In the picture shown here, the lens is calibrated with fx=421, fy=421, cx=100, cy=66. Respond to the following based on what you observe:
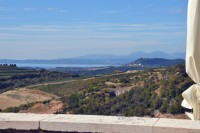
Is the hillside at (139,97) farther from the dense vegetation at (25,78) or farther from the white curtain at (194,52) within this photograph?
the dense vegetation at (25,78)

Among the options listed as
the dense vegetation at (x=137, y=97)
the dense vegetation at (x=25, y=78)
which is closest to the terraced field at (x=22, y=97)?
the dense vegetation at (x=25, y=78)

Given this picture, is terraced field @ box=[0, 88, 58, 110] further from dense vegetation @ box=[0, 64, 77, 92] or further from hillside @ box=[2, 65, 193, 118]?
hillside @ box=[2, 65, 193, 118]

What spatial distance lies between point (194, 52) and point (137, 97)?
1627cm

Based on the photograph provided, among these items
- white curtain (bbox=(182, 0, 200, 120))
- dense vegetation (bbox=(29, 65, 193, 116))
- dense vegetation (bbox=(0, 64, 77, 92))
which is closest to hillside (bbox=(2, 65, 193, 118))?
dense vegetation (bbox=(29, 65, 193, 116))

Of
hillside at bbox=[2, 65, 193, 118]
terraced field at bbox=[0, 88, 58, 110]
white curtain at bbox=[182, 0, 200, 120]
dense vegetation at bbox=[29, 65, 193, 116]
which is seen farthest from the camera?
terraced field at bbox=[0, 88, 58, 110]

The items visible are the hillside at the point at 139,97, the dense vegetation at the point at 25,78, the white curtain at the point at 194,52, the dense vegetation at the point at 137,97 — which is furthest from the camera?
the dense vegetation at the point at 25,78

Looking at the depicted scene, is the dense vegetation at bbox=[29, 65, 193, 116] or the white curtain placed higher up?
the white curtain

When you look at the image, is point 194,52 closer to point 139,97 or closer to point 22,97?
point 139,97

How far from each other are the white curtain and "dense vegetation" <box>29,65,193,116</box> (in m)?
9.86

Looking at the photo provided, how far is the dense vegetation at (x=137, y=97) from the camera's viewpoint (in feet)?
53.8

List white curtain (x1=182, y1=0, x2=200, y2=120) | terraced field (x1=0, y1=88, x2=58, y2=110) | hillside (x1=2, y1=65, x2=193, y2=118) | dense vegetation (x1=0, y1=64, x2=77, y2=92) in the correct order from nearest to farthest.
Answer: white curtain (x1=182, y1=0, x2=200, y2=120) < hillside (x1=2, y1=65, x2=193, y2=118) < terraced field (x1=0, y1=88, x2=58, y2=110) < dense vegetation (x1=0, y1=64, x2=77, y2=92)

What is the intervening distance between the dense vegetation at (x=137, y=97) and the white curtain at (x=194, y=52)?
32.4 feet

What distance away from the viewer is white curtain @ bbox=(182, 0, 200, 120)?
12.3ft

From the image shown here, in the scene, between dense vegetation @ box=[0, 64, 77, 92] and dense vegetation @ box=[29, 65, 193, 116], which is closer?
dense vegetation @ box=[29, 65, 193, 116]
